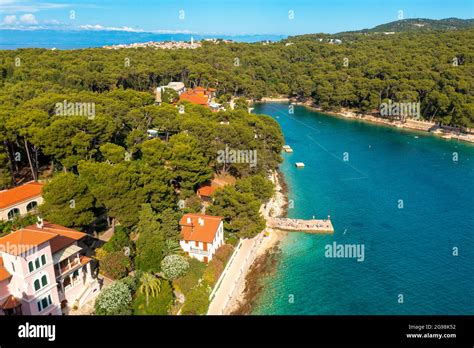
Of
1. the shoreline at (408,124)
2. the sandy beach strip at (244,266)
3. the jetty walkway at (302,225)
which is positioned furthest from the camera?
the shoreline at (408,124)

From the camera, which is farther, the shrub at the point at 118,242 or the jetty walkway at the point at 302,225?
the jetty walkway at the point at 302,225

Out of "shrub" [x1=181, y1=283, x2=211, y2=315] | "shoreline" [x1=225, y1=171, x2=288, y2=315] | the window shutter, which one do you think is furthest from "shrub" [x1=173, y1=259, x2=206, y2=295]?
the window shutter

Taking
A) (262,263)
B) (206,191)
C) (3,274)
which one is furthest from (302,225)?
(3,274)

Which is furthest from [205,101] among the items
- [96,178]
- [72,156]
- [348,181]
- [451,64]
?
[451,64]

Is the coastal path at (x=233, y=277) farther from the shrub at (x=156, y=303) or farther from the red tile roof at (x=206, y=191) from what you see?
the red tile roof at (x=206, y=191)

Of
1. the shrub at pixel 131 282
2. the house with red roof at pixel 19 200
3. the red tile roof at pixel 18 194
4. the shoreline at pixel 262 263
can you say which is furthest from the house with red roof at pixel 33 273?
the shoreline at pixel 262 263

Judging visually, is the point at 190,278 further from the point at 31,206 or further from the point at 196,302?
the point at 31,206
